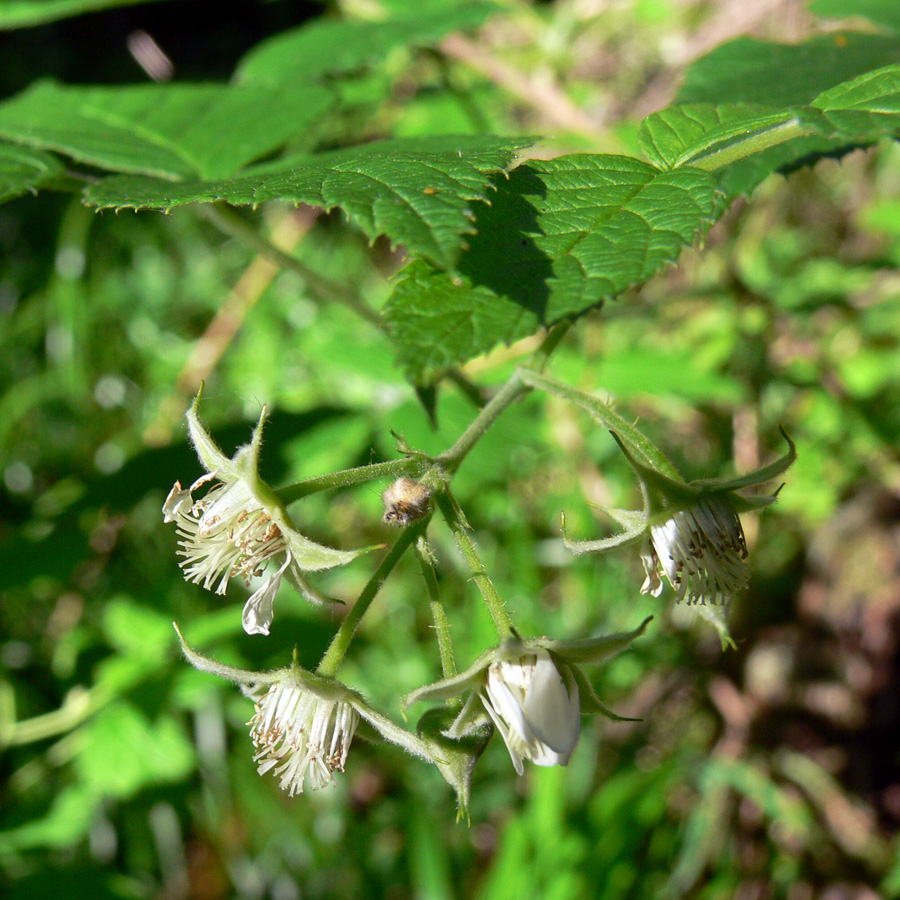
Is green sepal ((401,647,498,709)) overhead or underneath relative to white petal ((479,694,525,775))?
overhead

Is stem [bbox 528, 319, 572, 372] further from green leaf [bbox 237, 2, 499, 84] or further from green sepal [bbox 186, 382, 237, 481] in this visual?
green leaf [bbox 237, 2, 499, 84]

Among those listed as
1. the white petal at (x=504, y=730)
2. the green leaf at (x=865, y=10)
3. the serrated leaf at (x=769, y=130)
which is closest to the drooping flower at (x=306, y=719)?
the white petal at (x=504, y=730)

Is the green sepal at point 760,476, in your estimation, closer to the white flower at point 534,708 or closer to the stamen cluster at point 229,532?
the white flower at point 534,708

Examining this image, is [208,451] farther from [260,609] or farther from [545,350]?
[545,350]

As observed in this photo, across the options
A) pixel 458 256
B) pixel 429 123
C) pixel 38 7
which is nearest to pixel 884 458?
pixel 429 123

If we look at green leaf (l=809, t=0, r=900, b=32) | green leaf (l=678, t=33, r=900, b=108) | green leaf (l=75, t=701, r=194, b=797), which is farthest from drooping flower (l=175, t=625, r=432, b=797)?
green leaf (l=809, t=0, r=900, b=32)

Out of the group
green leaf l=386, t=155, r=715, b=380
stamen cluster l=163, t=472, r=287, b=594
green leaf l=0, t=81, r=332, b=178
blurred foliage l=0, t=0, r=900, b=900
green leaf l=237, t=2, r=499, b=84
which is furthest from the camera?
blurred foliage l=0, t=0, r=900, b=900

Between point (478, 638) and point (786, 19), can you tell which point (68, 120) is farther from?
point (786, 19)
